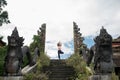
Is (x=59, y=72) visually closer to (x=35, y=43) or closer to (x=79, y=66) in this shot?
(x=79, y=66)

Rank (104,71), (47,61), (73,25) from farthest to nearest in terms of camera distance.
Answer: (73,25) → (47,61) → (104,71)

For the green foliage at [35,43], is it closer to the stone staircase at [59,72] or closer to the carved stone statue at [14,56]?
the stone staircase at [59,72]

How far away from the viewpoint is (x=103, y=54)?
34.4 feet

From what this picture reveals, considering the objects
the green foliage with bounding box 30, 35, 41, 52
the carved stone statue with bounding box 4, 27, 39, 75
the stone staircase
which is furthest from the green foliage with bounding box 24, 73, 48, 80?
the green foliage with bounding box 30, 35, 41, 52

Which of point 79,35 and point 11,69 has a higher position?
point 79,35

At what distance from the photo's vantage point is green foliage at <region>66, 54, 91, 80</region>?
13481 mm

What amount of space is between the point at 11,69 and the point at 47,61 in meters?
7.02

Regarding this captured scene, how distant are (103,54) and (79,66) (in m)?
5.03

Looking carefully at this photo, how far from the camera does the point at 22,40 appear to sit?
10867 mm

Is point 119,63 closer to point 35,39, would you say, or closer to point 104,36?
point 104,36

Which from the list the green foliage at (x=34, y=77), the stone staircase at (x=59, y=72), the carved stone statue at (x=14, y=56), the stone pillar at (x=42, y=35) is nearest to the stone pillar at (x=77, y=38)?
the stone pillar at (x=42, y=35)

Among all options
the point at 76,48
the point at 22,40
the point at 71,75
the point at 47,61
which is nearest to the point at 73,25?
the point at 76,48

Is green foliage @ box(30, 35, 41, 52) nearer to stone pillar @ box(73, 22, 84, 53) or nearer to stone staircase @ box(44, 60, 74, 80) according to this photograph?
stone pillar @ box(73, 22, 84, 53)

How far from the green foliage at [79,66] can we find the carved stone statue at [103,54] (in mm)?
2386
